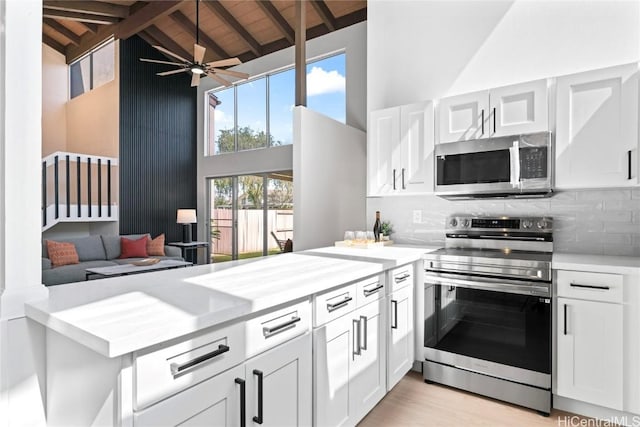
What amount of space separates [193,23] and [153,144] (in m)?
2.60

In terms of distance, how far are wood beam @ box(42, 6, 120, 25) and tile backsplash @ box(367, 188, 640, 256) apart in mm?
7333

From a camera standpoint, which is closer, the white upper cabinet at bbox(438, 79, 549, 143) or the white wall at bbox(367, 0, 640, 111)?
the white upper cabinet at bbox(438, 79, 549, 143)

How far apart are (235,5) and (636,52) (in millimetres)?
5965

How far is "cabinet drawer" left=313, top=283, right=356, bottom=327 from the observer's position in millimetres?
1590

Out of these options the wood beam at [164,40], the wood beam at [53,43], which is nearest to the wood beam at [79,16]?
the wood beam at [164,40]

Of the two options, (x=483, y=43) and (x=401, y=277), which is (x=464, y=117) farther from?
(x=401, y=277)

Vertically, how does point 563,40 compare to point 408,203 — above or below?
above

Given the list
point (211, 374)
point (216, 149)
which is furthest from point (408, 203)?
point (216, 149)

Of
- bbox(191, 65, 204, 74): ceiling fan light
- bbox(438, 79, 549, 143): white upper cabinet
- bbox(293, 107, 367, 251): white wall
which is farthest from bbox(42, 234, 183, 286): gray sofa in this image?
bbox(438, 79, 549, 143): white upper cabinet

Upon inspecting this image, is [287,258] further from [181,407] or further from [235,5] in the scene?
[235,5]

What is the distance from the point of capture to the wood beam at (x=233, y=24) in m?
6.47

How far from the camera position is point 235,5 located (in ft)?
21.0

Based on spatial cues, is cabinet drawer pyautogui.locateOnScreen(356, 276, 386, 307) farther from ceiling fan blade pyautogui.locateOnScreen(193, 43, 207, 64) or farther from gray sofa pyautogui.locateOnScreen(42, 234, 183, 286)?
gray sofa pyautogui.locateOnScreen(42, 234, 183, 286)

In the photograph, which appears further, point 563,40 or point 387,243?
point 387,243
